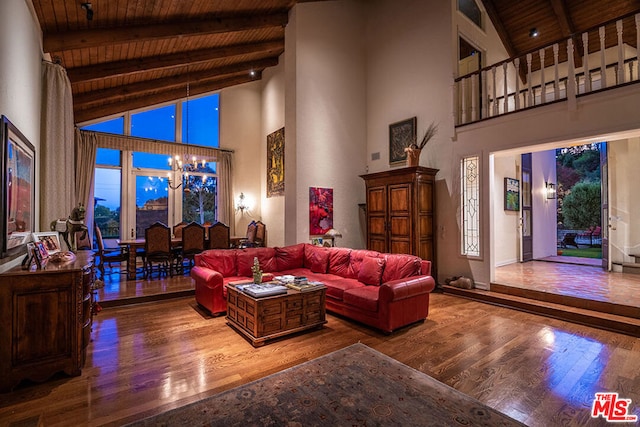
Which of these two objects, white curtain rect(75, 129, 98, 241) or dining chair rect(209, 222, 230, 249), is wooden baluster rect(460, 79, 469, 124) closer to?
dining chair rect(209, 222, 230, 249)

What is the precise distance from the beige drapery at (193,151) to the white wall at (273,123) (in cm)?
104

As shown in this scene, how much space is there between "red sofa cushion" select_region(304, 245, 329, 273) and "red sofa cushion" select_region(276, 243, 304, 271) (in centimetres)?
11

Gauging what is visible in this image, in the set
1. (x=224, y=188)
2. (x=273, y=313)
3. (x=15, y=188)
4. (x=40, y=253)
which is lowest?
(x=273, y=313)

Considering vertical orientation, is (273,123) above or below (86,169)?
above

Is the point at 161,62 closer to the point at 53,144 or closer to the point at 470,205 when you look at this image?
the point at 53,144

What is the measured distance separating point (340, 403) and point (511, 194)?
6.60 m

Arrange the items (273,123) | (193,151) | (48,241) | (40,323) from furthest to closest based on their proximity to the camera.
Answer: (273,123)
(193,151)
(48,241)
(40,323)

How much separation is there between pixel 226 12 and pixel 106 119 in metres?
4.32

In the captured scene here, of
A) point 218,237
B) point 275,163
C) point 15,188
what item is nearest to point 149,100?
point 275,163

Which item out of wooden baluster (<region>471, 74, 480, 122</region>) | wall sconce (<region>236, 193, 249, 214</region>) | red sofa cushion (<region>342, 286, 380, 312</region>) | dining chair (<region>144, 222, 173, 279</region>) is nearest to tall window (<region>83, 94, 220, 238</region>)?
wall sconce (<region>236, 193, 249, 214</region>)

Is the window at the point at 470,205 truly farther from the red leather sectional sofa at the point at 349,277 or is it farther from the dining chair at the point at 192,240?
the dining chair at the point at 192,240

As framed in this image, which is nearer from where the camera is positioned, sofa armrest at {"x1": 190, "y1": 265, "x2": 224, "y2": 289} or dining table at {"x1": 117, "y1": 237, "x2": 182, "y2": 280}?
sofa armrest at {"x1": 190, "y1": 265, "x2": 224, "y2": 289}

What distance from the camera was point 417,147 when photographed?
231 inches

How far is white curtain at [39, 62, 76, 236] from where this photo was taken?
3.88 m
